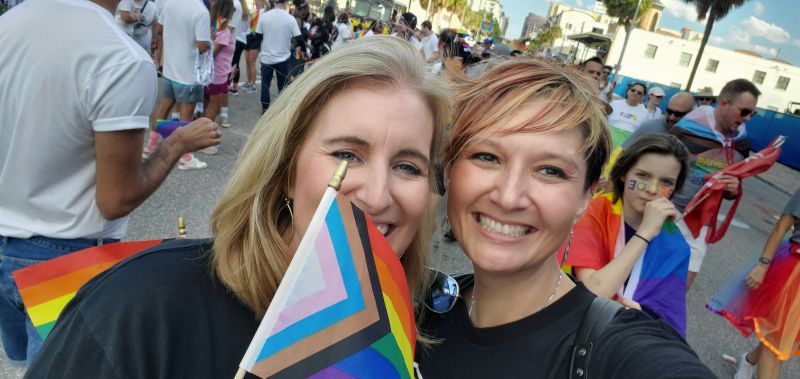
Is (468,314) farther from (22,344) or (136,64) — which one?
(22,344)

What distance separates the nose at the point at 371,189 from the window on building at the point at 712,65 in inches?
2419

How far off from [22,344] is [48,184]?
27.8 inches

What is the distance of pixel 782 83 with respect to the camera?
50531 millimetres

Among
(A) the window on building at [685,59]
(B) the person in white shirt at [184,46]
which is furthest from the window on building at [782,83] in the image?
(B) the person in white shirt at [184,46]

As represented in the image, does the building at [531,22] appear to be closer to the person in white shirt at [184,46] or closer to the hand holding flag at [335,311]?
the person in white shirt at [184,46]

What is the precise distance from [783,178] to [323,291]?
67.1ft

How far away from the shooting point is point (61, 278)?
Result: 1518 mm

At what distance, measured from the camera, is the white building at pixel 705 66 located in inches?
1976

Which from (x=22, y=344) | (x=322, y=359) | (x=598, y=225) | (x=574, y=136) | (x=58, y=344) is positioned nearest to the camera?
(x=322, y=359)

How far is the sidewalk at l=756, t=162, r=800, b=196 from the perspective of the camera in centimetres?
1470

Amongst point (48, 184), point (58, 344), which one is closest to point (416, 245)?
point (58, 344)

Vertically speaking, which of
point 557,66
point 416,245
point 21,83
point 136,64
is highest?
point 557,66

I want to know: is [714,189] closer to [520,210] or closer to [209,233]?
[520,210]

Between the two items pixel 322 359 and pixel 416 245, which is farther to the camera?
pixel 416 245
